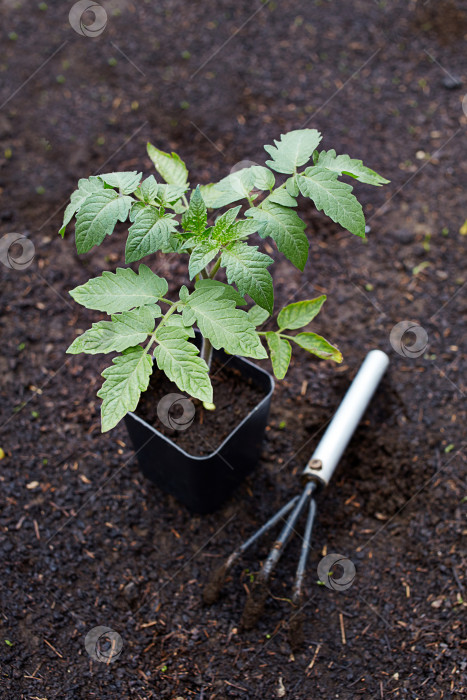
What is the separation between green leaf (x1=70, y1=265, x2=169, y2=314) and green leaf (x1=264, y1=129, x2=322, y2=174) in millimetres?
441

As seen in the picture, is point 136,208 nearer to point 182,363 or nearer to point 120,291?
point 120,291

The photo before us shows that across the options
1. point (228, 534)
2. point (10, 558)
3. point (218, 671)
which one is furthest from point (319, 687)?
point (10, 558)

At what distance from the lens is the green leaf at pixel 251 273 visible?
1462 mm

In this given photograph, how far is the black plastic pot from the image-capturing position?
1874 millimetres

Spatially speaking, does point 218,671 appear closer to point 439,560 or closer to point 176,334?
point 439,560

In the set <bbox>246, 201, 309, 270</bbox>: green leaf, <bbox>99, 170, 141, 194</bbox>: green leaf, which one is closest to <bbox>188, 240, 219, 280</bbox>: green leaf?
<bbox>246, 201, 309, 270</bbox>: green leaf

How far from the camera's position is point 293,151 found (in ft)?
5.31

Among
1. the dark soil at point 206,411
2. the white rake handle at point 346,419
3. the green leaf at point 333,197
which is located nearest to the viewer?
the green leaf at point 333,197

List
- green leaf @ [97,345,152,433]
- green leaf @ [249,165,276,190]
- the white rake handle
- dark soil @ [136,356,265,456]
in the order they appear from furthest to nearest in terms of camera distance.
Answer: the white rake handle → dark soil @ [136,356,265,456] → green leaf @ [249,165,276,190] → green leaf @ [97,345,152,433]

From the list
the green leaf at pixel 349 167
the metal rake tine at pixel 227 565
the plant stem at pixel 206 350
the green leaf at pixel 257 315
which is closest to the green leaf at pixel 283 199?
the green leaf at pixel 349 167

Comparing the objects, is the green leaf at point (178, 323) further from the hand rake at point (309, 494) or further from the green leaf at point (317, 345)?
the hand rake at point (309, 494)

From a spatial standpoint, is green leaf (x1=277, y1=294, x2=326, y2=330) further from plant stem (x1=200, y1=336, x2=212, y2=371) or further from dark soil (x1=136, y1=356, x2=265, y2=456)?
dark soil (x1=136, y1=356, x2=265, y2=456)

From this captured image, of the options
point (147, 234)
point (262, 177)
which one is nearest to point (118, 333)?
point (147, 234)

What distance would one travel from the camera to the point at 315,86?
3355mm
